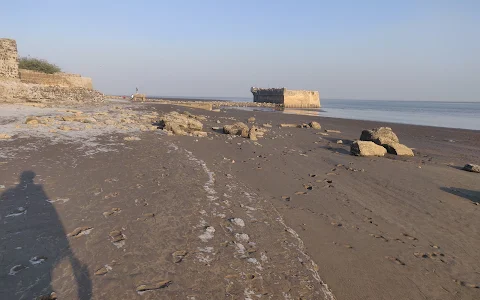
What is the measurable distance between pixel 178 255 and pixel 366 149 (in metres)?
8.30

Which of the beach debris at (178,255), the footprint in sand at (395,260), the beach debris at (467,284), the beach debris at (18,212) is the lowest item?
the beach debris at (467,284)

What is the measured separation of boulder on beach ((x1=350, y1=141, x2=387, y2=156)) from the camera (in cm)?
979

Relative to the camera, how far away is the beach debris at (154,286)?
2549 millimetres

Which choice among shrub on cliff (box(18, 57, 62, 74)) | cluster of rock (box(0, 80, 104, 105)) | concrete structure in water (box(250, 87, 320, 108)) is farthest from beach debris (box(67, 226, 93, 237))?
concrete structure in water (box(250, 87, 320, 108))

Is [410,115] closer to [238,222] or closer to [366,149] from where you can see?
[366,149]

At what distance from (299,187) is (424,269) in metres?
2.91

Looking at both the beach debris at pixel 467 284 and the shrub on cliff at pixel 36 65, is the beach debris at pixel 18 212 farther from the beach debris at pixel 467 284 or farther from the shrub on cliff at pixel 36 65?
the shrub on cliff at pixel 36 65

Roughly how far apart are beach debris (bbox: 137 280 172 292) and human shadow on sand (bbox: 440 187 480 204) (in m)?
6.20

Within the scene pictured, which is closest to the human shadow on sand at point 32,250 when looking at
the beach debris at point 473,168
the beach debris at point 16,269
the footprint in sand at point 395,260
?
the beach debris at point 16,269

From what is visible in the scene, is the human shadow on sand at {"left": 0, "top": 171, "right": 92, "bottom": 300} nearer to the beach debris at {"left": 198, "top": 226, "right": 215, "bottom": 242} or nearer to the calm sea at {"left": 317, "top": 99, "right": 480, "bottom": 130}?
the beach debris at {"left": 198, "top": 226, "right": 215, "bottom": 242}

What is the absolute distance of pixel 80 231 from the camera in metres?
3.46

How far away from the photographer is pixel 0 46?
1634cm

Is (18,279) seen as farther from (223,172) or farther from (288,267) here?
(223,172)

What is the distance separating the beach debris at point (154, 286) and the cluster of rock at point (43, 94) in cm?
1814
